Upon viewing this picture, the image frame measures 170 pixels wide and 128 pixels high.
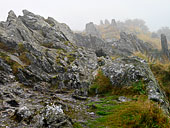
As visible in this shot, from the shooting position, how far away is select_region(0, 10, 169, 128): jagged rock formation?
8.82m

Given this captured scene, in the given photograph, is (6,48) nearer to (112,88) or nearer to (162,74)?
(112,88)

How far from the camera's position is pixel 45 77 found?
21047mm

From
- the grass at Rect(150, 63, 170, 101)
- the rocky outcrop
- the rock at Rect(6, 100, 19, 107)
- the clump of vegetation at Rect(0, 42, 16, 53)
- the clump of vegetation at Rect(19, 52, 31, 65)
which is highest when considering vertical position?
the rocky outcrop

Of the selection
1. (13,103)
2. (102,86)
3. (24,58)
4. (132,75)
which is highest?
(24,58)

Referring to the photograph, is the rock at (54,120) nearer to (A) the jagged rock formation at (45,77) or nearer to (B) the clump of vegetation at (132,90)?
(A) the jagged rock formation at (45,77)

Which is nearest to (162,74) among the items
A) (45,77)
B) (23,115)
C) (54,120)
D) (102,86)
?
(102,86)

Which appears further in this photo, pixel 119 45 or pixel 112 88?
pixel 119 45

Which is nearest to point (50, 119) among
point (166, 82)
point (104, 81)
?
point (104, 81)

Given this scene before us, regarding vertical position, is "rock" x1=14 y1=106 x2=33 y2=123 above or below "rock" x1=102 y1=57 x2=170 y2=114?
below

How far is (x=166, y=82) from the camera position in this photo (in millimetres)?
18312

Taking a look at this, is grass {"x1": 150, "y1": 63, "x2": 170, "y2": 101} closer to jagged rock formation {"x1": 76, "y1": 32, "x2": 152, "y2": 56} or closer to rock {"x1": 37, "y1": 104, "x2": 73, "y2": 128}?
rock {"x1": 37, "y1": 104, "x2": 73, "y2": 128}

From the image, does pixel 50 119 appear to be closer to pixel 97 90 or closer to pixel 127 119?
pixel 127 119

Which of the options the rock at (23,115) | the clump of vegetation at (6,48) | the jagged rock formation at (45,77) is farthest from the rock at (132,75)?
the clump of vegetation at (6,48)

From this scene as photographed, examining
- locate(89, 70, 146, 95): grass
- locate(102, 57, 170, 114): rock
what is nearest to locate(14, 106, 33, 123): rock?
locate(89, 70, 146, 95): grass
